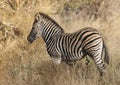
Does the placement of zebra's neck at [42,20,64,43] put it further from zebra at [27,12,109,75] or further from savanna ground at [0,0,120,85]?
savanna ground at [0,0,120,85]

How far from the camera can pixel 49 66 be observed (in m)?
9.79

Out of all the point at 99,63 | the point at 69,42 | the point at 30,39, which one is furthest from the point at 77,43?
the point at 30,39

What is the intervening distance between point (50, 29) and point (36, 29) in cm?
30

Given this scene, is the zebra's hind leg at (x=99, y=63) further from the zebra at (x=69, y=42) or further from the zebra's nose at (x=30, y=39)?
the zebra's nose at (x=30, y=39)

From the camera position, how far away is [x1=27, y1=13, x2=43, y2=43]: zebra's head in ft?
32.6

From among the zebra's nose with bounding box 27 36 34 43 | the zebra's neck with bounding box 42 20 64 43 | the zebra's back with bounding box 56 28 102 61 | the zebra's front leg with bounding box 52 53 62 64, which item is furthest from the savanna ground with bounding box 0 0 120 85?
the zebra's neck with bounding box 42 20 64 43

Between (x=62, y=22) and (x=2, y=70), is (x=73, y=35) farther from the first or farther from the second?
(x=62, y=22)

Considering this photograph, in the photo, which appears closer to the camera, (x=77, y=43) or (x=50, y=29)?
(x=77, y=43)

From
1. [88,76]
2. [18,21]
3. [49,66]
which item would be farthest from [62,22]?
[88,76]

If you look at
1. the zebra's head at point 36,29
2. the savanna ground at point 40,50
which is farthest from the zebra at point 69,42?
the savanna ground at point 40,50

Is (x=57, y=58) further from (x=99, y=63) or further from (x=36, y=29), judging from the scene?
(x=99, y=63)

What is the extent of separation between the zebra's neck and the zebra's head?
9 cm

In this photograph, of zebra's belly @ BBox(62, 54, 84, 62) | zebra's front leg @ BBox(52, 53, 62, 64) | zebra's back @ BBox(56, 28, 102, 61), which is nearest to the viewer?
zebra's back @ BBox(56, 28, 102, 61)

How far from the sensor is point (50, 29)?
9.96 m
